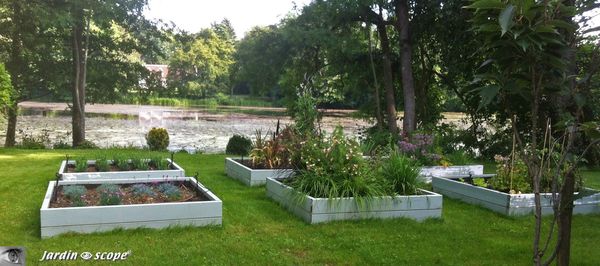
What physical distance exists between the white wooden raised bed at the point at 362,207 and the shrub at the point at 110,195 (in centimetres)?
193

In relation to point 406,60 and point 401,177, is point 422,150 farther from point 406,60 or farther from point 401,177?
point 406,60

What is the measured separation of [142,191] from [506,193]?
4551mm

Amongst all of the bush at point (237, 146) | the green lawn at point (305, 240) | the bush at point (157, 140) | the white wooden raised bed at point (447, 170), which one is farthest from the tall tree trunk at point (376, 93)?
the green lawn at point (305, 240)

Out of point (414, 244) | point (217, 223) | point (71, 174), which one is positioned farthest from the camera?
point (71, 174)

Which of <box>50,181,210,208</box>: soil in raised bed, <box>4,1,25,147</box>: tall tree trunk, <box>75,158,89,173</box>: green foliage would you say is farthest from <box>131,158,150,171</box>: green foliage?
<box>4,1,25,147</box>: tall tree trunk

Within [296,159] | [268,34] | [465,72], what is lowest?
[296,159]

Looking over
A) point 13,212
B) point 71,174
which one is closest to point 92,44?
point 71,174

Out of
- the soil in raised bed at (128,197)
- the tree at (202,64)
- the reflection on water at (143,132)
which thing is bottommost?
the reflection on water at (143,132)

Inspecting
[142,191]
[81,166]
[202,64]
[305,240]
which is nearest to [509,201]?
[305,240]

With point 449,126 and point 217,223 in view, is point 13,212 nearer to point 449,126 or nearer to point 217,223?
point 217,223

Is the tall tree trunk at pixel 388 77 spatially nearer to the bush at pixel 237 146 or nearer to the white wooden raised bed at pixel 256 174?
the bush at pixel 237 146

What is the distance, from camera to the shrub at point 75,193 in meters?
5.24

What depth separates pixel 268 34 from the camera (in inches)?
604

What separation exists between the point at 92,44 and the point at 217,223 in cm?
1502
